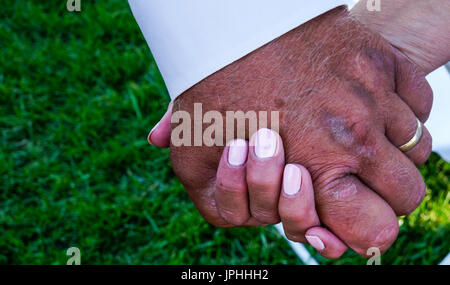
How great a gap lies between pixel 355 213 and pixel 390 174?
0.30ft

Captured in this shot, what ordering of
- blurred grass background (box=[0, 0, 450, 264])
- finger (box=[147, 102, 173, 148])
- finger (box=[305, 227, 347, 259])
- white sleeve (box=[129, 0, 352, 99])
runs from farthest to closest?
blurred grass background (box=[0, 0, 450, 264]) → finger (box=[147, 102, 173, 148]) → finger (box=[305, 227, 347, 259]) → white sleeve (box=[129, 0, 352, 99])

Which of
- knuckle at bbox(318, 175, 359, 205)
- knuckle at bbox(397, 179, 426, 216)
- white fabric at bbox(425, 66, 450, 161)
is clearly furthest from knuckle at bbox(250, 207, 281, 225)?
white fabric at bbox(425, 66, 450, 161)

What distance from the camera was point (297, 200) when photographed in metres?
0.85

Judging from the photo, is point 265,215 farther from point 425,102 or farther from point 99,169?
point 99,169

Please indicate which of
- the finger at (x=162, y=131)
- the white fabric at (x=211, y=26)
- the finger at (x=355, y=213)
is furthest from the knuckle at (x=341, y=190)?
the finger at (x=162, y=131)

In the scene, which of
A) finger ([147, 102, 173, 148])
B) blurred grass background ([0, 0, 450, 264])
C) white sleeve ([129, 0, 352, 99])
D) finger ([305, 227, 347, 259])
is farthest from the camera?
blurred grass background ([0, 0, 450, 264])

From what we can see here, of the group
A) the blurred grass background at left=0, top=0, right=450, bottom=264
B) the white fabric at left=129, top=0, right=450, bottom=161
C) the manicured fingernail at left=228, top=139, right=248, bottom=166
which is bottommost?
the blurred grass background at left=0, top=0, right=450, bottom=264

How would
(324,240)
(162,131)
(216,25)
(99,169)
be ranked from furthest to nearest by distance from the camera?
(99,169)
(162,131)
(324,240)
(216,25)

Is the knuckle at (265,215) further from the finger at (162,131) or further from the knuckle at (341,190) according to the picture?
the finger at (162,131)

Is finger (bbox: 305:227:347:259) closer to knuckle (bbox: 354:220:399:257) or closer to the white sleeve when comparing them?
knuckle (bbox: 354:220:399:257)

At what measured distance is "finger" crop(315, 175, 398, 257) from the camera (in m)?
0.86

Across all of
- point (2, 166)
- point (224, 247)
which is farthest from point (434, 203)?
point (2, 166)

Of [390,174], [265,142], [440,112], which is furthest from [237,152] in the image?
[440,112]
